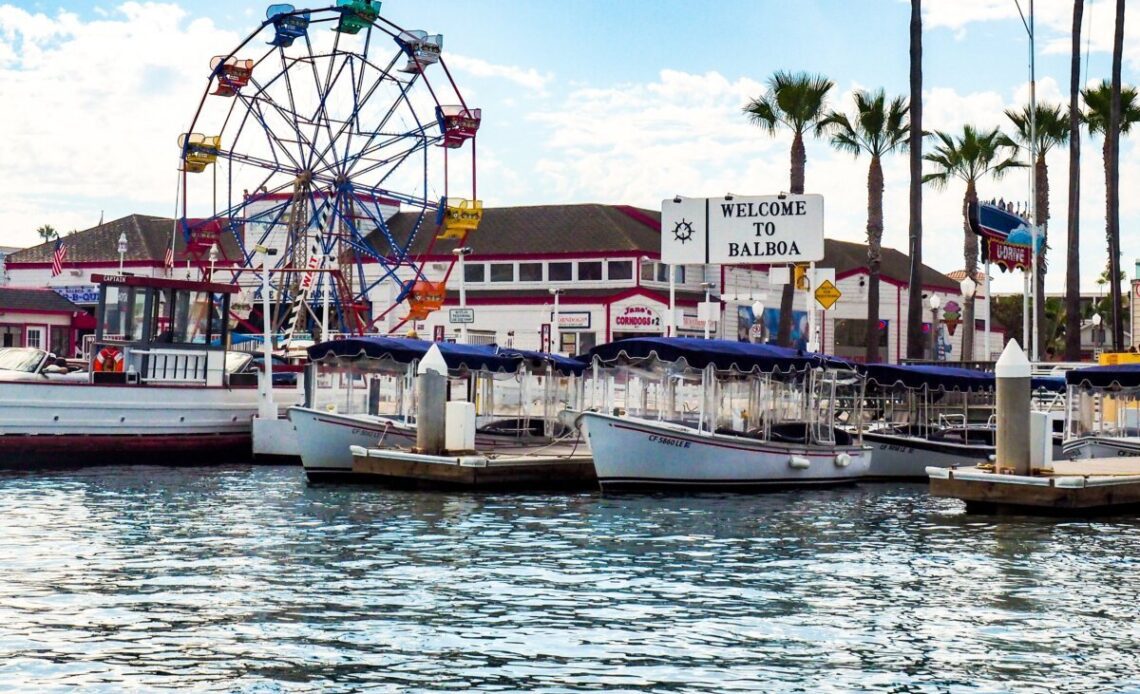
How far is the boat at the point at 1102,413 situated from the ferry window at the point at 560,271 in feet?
129

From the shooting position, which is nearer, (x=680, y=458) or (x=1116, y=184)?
(x=680, y=458)

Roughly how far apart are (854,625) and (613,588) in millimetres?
3319

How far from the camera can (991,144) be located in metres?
63.4

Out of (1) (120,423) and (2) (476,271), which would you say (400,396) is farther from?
(2) (476,271)

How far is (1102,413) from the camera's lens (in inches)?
1340

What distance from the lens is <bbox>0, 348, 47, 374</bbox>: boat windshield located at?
4031cm

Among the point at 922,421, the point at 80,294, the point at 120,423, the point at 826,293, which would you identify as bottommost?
the point at 120,423

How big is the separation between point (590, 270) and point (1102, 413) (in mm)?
38802

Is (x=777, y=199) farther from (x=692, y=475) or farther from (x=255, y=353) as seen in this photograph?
(x=255, y=353)

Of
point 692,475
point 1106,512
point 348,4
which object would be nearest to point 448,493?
point 692,475

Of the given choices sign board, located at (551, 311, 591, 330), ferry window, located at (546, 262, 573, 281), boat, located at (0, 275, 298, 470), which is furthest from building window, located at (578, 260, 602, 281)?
boat, located at (0, 275, 298, 470)

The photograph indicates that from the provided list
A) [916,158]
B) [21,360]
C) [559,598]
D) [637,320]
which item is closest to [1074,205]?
[916,158]

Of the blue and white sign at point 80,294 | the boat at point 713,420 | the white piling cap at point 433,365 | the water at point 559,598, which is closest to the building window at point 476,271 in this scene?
the blue and white sign at point 80,294

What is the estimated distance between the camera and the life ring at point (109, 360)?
40375 mm
